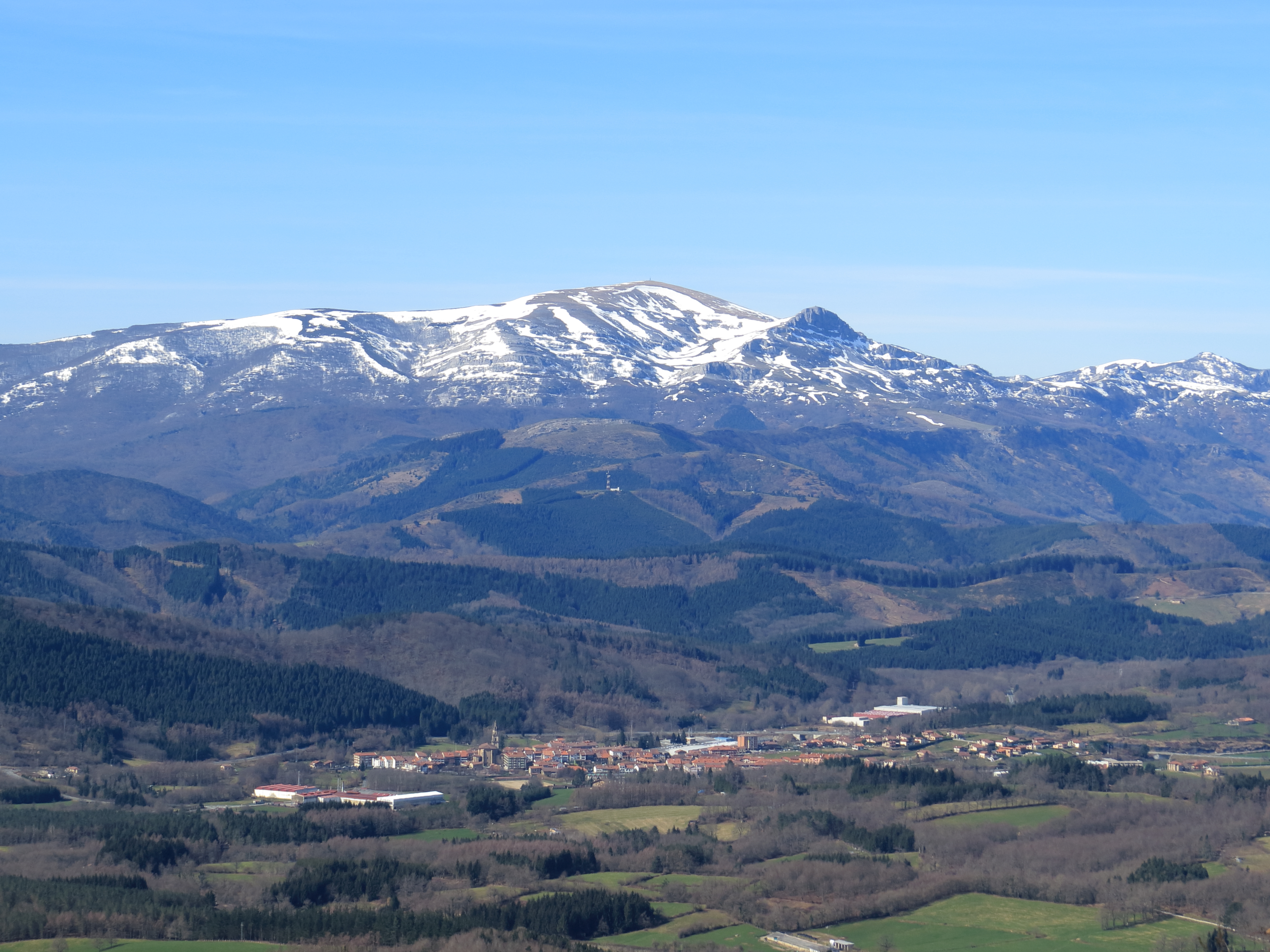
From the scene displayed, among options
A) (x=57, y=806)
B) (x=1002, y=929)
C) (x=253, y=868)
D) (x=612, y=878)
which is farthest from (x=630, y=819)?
(x=57, y=806)

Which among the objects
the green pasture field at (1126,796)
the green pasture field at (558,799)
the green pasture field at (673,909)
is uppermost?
the green pasture field at (558,799)

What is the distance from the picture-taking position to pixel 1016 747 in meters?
171

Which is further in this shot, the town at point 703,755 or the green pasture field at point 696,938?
the town at point 703,755

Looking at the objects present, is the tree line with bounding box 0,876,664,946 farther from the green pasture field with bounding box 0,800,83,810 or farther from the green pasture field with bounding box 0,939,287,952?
the green pasture field with bounding box 0,800,83,810

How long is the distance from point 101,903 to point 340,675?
89.4 meters

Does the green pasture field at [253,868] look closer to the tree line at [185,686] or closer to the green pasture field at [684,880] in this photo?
the green pasture field at [684,880]

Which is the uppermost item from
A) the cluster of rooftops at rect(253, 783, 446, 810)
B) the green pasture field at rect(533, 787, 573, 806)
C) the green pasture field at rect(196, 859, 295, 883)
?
the cluster of rooftops at rect(253, 783, 446, 810)

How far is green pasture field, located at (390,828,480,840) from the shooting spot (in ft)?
419

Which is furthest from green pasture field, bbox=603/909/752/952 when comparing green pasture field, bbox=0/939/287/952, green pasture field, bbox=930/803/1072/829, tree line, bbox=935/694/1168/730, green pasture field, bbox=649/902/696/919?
tree line, bbox=935/694/1168/730

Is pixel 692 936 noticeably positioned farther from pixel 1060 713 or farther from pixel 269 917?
pixel 1060 713

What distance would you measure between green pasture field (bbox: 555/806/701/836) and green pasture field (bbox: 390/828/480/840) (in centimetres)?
622

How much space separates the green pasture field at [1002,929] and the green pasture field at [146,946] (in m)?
29.0

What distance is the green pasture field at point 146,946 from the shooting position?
95.3m

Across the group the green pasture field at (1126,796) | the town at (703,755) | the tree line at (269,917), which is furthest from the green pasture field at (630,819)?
the green pasture field at (1126,796)
